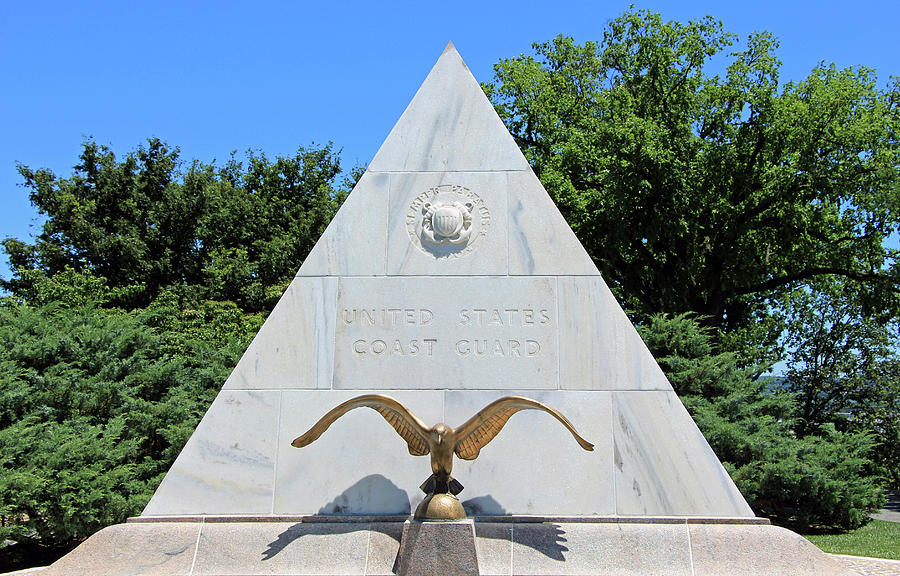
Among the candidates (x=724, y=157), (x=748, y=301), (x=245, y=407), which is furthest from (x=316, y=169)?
(x=245, y=407)

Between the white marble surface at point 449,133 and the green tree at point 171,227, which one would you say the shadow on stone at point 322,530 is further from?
the green tree at point 171,227

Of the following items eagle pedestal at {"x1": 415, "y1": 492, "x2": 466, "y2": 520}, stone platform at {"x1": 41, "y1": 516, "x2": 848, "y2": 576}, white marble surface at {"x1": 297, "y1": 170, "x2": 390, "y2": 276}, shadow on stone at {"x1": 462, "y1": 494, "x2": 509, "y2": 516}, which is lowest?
stone platform at {"x1": 41, "y1": 516, "x2": 848, "y2": 576}

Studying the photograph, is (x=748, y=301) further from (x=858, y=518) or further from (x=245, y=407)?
(x=245, y=407)

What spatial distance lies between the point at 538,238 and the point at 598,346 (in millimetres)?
1334

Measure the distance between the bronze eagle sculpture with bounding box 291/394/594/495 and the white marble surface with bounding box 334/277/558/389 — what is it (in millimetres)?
1114

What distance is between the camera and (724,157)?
2200 centimetres

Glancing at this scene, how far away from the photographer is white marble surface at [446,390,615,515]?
719 cm

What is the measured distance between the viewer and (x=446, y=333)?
769cm

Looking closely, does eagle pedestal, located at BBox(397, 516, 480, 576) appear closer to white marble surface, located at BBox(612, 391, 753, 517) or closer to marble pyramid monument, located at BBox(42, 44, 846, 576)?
marble pyramid monument, located at BBox(42, 44, 846, 576)

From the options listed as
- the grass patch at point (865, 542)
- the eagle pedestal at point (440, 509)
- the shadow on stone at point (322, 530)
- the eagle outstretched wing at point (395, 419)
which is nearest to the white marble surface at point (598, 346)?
the eagle outstretched wing at point (395, 419)

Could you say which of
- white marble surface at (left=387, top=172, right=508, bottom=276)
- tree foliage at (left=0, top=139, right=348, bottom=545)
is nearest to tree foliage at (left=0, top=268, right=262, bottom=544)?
tree foliage at (left=0, top=139, right=348, bottom=545)

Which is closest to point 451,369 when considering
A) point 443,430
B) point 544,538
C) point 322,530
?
point 443,430

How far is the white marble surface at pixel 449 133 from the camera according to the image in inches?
323

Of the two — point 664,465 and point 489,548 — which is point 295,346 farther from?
point 664,465
